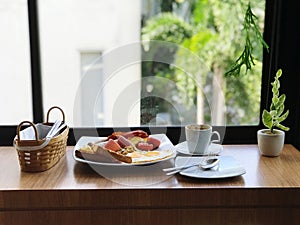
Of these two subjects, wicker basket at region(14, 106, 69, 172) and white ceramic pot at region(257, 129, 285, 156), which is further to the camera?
white ceramic pot at region(257, 129, 285, 156)

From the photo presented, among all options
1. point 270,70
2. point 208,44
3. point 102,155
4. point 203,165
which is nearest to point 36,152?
point 102,155

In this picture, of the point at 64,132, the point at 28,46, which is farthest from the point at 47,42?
the point at 64,132

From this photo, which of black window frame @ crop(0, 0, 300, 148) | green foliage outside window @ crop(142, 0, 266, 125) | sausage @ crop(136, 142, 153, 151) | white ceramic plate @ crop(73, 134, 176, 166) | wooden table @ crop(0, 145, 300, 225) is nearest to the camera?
wooden table @ crop(0, 145, 300, 225)

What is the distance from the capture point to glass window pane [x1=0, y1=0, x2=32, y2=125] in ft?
4.47

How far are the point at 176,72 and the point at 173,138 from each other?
51 centimetres

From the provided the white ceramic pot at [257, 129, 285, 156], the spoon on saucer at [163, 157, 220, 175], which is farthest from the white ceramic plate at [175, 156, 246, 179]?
the white ceramic pot at [257, 129, 285, 156]

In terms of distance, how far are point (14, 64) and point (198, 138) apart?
754 mm

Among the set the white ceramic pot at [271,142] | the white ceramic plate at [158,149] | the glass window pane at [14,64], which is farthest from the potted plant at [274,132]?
the glass window pane at [14,64]

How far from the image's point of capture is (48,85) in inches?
56.4

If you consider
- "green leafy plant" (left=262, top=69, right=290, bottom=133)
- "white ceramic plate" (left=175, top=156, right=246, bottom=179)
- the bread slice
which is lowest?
"white ceramic plate" (left=175, top=156, right=246, bottom=179)

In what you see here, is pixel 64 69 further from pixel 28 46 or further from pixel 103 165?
pixel 103 165

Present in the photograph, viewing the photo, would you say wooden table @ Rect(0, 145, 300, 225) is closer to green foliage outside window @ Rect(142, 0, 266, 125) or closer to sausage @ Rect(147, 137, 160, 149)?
sausage @ Rect(147, 137, 160, 149)

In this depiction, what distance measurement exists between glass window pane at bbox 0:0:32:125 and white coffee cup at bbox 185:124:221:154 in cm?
64

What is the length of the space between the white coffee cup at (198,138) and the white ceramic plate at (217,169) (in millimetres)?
39
